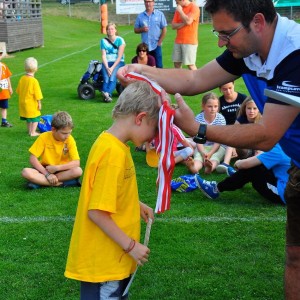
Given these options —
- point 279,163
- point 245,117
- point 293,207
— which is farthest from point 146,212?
point 245,117

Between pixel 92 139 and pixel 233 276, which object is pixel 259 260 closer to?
pixel 233 276

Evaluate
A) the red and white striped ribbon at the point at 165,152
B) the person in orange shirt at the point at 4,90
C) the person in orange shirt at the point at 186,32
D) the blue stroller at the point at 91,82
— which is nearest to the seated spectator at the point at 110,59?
the blue stroller at the point at 91,82

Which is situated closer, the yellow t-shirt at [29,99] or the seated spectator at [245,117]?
the seated spectator at [245,117]

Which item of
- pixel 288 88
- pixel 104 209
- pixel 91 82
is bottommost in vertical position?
pixel 91 82

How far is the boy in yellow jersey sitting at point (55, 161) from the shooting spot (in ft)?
22.8

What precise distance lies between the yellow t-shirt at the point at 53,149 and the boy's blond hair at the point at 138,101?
4.02m

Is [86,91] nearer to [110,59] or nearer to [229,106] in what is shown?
[110,59]

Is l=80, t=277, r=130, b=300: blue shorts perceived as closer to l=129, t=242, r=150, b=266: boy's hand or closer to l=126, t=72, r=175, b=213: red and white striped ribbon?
l=129, t=242, r=150, b=266: boy's hand

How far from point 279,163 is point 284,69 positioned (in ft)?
9.42

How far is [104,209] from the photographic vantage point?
311 cm

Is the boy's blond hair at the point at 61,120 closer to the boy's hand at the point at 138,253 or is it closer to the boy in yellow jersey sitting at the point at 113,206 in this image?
the boy in yellow jersey sitting at the point at 113,206

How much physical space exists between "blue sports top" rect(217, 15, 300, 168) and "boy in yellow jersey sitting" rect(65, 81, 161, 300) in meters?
0.62

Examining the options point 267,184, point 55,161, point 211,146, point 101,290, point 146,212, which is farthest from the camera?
point 211,146

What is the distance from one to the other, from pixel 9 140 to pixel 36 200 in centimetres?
323
